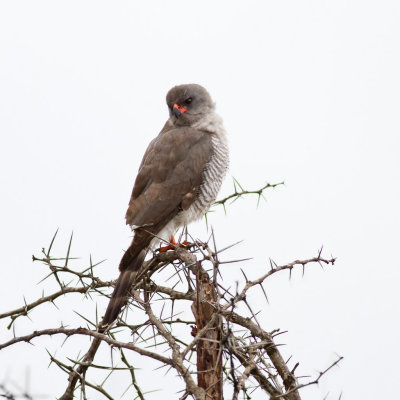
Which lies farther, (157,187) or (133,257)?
(157,187)

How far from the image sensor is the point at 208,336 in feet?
9.12

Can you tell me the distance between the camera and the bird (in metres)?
4.72

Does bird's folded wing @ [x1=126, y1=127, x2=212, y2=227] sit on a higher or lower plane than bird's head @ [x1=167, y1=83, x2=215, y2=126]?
lower

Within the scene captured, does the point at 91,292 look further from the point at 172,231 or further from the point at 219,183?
the point at 219,183

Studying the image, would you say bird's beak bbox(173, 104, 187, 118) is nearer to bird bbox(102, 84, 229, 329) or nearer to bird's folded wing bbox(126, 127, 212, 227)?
bird bbox(102, 84, 229, 329)

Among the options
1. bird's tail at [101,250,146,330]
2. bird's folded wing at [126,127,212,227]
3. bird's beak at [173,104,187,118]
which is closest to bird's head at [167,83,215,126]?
bird's beak at [173,104,187,118]

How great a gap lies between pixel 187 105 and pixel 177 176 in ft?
3.34

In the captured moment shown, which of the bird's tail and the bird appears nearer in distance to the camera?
the bird's tail

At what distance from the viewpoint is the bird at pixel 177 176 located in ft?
15.5

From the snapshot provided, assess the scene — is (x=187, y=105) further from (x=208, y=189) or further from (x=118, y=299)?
(x=118, y=299)

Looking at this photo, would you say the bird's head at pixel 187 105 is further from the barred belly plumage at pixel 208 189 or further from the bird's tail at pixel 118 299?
the bird's tail at pixel 118 299

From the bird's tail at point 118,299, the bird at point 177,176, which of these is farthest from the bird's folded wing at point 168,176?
the bird's tail at point 118,299

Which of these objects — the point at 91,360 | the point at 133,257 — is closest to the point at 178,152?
the point at 133,257

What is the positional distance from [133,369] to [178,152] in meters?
2.51
